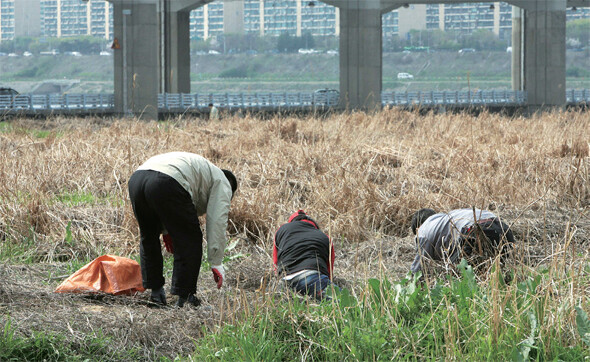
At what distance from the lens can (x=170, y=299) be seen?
632cm

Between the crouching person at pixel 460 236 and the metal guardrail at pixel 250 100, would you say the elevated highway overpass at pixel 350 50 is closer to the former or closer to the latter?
the metal guardrail at pixel 250 100

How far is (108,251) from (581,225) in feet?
15.7

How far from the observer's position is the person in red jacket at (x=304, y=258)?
581 cm

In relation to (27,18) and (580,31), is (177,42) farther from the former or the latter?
(580,31)

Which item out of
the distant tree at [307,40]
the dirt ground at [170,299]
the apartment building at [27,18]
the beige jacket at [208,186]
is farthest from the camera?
the distant tree at [307,40]

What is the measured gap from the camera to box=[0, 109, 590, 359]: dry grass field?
532 centimetres

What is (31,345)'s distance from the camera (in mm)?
4613

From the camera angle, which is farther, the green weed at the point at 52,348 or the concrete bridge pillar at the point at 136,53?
the concrete bridge pillar at the point at 136,53

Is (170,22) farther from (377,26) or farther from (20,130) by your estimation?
(20,130)

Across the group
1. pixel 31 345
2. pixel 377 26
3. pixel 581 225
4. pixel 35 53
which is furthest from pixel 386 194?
pixel 35 53

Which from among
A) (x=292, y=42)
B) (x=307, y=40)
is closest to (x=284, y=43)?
(x=292, y=42)

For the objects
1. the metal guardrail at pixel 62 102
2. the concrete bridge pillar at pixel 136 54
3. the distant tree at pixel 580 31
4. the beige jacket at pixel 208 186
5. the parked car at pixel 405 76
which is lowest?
the beige jacket at pixel 208 186

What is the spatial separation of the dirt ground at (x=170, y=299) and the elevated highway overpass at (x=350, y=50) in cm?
1983

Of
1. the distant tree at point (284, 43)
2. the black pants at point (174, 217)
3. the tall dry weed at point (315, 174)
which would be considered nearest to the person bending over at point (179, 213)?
the black pants at point (174, 217)
